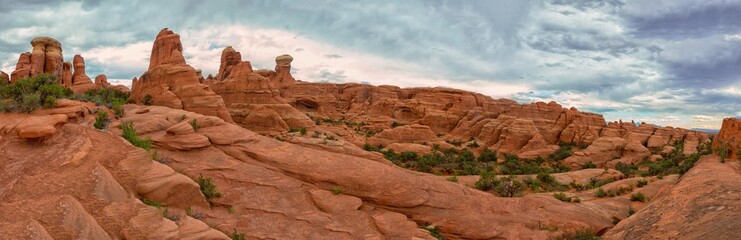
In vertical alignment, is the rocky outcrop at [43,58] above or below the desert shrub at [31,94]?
above

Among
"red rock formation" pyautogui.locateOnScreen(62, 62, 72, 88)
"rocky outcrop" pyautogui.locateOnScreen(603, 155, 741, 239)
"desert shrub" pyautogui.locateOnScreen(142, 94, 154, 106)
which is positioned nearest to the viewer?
"rocky outcrop" pyautogui.locateOnScreen(603, 155, 741, 239)

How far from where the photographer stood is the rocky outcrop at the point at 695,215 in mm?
9953

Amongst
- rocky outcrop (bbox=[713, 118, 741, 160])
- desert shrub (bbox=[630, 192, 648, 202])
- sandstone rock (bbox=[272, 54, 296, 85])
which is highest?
sandstone rock (bbox=[272, 54, 296, 85])

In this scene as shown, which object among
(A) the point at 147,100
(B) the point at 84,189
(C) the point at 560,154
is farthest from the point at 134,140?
(C) the point at 560,154

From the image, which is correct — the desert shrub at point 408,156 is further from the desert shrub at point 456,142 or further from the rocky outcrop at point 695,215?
the rocky outcrop at point 695,215

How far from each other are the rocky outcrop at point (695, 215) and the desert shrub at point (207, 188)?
47.9 ft

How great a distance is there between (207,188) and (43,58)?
42.7 meters

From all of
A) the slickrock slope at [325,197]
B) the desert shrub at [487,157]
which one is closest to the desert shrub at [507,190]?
the slickrock slope at [325,197]

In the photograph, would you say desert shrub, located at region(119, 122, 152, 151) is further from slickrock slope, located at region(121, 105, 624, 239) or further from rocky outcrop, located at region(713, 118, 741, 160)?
rocky outcrop, located at region(713, 118, 741, 160)

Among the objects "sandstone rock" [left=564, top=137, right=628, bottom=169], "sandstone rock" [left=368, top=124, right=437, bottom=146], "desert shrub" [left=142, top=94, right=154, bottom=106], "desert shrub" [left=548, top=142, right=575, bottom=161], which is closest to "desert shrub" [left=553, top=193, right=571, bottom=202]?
"desert shrub" [left=142, top=94, right=154, bottom=106]

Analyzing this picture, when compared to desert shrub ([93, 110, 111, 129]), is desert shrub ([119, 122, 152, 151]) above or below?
below

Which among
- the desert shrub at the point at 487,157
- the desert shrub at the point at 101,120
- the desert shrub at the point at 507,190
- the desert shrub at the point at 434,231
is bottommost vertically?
the desert shrub at the point at 487,157

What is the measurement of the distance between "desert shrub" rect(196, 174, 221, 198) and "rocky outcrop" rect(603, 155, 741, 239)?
14613mm

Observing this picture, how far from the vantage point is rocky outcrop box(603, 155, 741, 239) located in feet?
32.7
